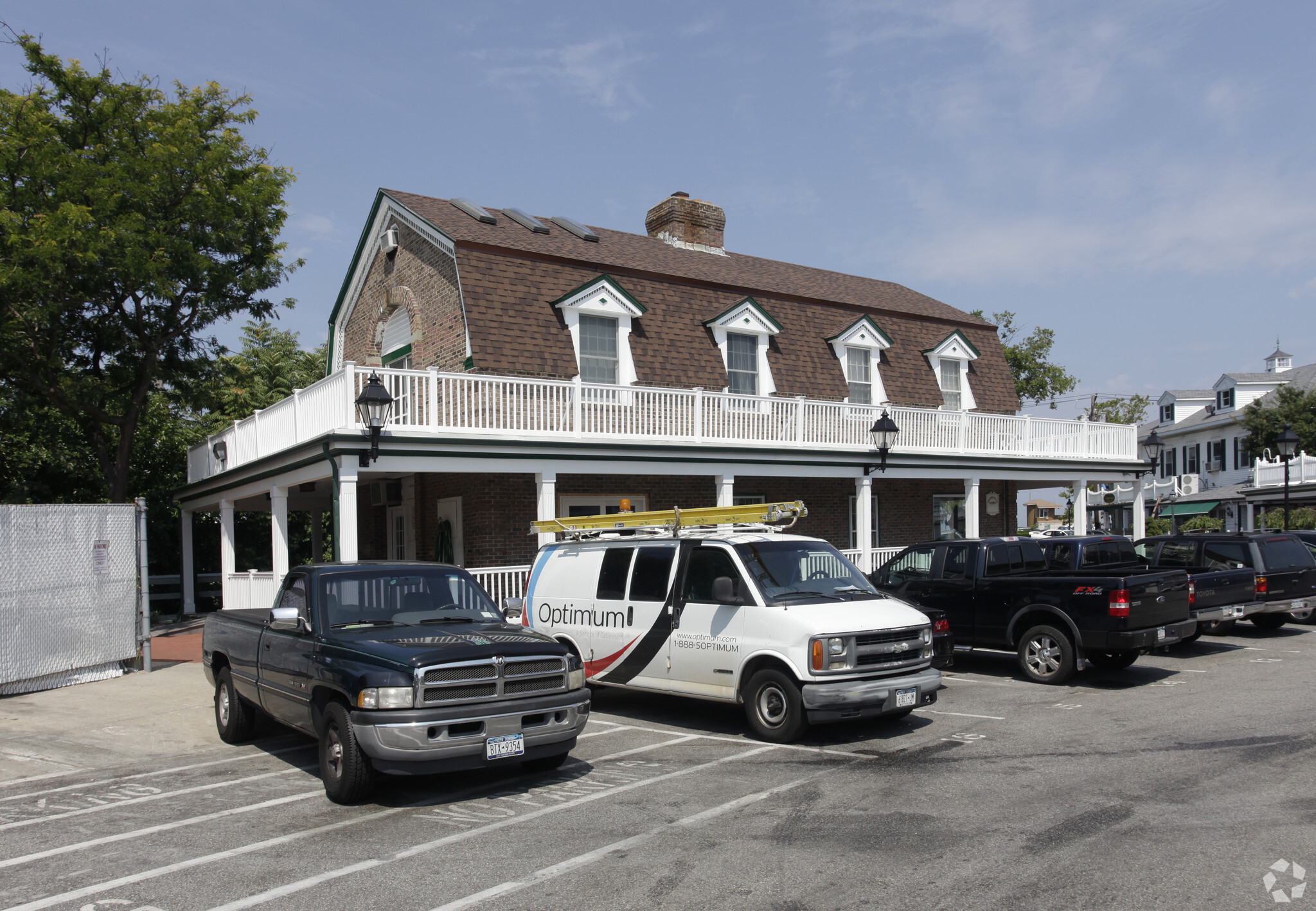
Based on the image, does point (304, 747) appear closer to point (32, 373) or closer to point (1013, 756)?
point (1013, 756)

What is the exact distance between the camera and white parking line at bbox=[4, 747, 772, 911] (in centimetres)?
527

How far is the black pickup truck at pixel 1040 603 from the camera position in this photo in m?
11.1

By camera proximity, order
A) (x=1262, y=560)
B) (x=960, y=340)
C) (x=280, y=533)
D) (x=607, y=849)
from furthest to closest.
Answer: (x=960, y=340) < (x=280, y=533) < (x=1262, y=560) < (x=607, y=849)

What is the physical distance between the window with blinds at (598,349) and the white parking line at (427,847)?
11508 millimetres

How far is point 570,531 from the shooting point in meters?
11.5

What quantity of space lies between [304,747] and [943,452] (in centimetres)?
1531

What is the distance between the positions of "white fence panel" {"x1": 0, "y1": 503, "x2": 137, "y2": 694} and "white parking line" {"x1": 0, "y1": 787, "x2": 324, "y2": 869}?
6718 millimetres

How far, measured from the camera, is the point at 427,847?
5.98 metres

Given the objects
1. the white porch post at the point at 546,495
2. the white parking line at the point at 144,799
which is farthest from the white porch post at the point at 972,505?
the white parking line at the point at 144,799

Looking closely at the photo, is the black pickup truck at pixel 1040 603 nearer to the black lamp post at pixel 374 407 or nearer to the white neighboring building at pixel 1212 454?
the black lamp post at pixel 374 407

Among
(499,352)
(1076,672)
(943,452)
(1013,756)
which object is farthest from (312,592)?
(943,452)

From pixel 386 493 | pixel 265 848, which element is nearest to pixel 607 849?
pixel 265 848

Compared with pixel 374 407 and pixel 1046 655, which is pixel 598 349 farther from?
pixel 1046 655

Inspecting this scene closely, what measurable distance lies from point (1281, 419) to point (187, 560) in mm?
44364
